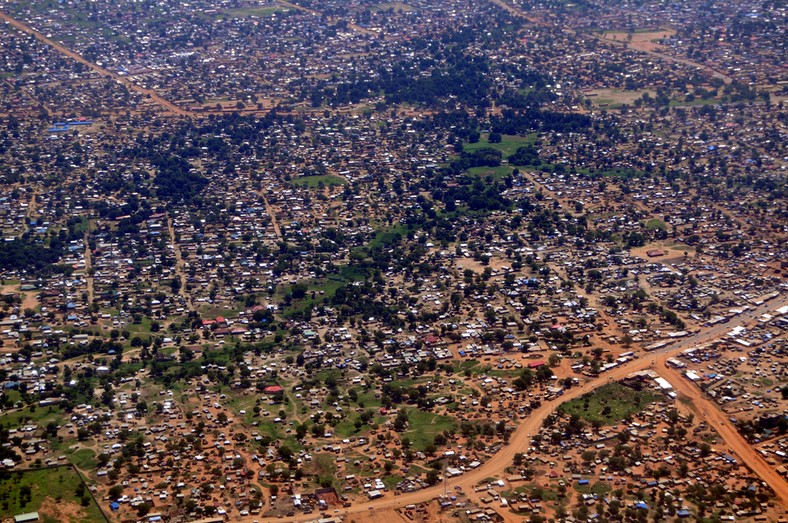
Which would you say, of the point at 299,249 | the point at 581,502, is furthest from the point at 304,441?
the point at 299,249

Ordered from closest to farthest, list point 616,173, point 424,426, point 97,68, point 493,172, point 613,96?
point 424,426, point 616,173, point 493,172, point 613,96, point 97,68

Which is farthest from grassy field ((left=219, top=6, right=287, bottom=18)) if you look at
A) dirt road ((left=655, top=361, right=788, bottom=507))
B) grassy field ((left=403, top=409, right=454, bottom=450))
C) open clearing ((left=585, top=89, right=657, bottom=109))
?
grassy field ((left=403, top=409, right=454, bottom=450))

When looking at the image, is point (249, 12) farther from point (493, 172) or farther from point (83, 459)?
point (83, 459)

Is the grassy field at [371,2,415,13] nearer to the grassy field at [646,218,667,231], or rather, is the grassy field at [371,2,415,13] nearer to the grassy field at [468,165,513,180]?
the grassy field at [468,165,513,180]

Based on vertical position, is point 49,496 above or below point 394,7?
below

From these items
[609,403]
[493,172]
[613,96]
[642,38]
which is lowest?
[493,172]

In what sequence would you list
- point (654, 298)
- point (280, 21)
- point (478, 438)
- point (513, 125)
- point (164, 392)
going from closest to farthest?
point (478, 438), point (164, 392), point (654, 298), point (513, 125), point (280, 21)

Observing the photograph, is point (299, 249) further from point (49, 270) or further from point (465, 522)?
point (465, 522)

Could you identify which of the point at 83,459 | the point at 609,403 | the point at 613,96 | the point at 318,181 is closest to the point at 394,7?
the point at 613,96
